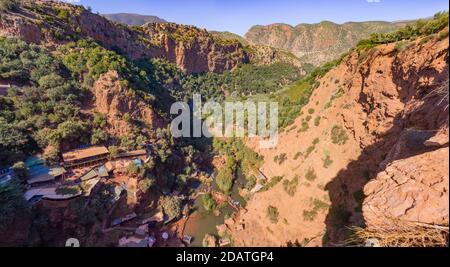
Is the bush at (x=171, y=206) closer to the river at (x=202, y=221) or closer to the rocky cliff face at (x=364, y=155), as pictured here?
the river at (x=202, y=221)

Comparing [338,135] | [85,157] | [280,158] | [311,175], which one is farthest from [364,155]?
[85,157]

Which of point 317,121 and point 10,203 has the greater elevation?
point 317,121

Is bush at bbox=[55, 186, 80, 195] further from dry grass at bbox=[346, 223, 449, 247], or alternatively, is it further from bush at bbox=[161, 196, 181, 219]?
dry grass at bbox=[346, 223, 449, 247]

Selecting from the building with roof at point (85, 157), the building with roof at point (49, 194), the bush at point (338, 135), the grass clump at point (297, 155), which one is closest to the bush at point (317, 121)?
the bush at point (338, 135)

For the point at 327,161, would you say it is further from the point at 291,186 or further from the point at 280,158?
the point at 280,158
